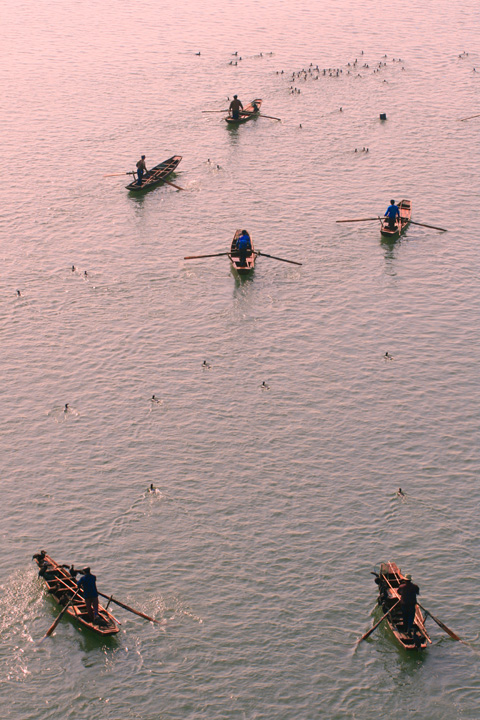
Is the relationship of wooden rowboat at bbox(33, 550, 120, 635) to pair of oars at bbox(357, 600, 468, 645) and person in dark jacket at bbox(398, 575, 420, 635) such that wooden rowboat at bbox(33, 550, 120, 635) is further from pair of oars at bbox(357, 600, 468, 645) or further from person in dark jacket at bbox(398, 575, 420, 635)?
person in dark jacket at bbox(398, 575, 420, 635)

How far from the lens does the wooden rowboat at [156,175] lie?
→ 71.7 meters

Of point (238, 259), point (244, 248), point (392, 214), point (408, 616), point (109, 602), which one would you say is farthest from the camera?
point (392, 214)

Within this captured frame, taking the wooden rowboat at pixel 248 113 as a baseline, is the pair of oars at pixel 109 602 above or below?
below

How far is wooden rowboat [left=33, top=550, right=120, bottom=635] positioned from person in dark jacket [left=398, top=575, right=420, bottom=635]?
10.7 m

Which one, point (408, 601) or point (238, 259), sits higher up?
point (238, 259)

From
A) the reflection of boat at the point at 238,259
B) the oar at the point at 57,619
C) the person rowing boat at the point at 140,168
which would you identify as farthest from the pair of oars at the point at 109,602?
the person rowing boat at the point at 140,168

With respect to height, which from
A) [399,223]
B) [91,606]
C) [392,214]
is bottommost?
[91,606]

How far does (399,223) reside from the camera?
64562mm

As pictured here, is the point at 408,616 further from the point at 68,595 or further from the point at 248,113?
the point at 248,113

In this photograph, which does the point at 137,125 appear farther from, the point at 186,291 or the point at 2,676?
the point at 2,676

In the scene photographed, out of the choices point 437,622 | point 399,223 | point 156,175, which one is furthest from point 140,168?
point 437,622

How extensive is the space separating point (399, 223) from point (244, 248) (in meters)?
13.3

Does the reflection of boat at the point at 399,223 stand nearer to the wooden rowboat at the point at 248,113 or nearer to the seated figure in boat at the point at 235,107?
the seated figure in boat at the point at 235,107

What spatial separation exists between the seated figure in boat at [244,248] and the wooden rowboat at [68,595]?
28.2 metres
